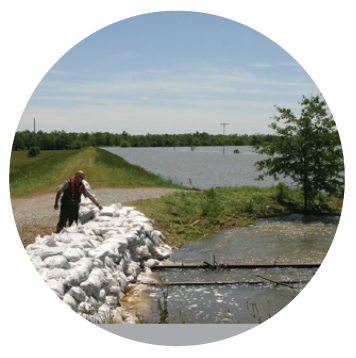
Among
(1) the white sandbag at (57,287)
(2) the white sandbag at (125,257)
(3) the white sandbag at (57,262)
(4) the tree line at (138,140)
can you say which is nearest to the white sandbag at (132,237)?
(2) the white sandbag at (125,257)

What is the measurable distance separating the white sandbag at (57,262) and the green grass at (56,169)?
124 cm

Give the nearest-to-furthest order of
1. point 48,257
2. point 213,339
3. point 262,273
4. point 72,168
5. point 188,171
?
point 213,339, point 48,257, point 262,273, point 72,168, point 188,171

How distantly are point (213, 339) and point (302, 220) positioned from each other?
2.76m

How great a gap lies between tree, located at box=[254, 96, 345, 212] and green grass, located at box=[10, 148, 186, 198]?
2.39m

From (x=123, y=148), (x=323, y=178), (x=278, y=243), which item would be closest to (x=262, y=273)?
(x=278, y=243)

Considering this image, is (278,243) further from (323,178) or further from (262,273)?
(323,178)

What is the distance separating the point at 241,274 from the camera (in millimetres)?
6809

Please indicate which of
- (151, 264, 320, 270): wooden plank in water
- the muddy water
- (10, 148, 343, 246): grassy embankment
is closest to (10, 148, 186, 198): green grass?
(10, 148, 343, 246): grassy embankment

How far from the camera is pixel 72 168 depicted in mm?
7285

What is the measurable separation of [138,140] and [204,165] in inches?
47.1

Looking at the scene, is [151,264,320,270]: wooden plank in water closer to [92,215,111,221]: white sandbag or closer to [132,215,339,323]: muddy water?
[132,215,339,323]: muddy water

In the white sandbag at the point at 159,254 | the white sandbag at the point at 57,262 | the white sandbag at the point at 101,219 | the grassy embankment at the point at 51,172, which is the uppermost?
the grassy embankment at the point at 51,172

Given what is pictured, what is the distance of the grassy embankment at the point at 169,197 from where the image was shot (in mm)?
7137

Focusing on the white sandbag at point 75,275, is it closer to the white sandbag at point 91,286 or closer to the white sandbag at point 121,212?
the white sandbag at point 91,286
